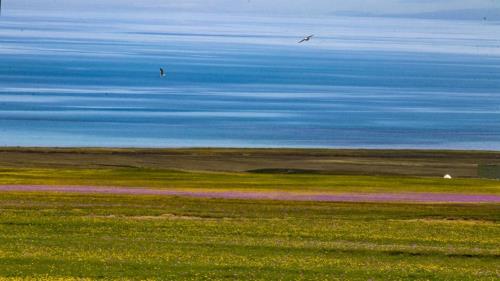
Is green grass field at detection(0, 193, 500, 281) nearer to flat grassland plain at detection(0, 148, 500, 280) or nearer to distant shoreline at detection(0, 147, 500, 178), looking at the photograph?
flat grassland plain at detection(0, 148, 500, 280)

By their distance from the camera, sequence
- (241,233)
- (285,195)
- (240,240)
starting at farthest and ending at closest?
(285,195) < (241,233) < (240,240)

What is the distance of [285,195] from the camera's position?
38.9m

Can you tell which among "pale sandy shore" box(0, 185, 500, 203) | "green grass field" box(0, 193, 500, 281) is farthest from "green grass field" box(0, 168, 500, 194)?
"green grass field" box(0, 193, 500, 281)

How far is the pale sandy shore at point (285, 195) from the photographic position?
37.8 m

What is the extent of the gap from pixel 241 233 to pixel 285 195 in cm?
1181

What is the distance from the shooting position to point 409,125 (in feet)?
348

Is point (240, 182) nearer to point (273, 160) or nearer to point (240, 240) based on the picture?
point (273, 160)

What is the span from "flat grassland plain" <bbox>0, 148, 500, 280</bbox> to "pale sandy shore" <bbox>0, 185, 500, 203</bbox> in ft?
3.92

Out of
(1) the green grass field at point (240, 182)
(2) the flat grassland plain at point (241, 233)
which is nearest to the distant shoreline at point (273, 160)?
(1) the green grass field at point (240, 182)

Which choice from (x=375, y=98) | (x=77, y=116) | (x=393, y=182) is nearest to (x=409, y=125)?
(x=77, y=116)

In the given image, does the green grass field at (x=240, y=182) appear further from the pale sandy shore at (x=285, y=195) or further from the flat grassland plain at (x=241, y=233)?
the pale sandy shore at (x=285, y=195)

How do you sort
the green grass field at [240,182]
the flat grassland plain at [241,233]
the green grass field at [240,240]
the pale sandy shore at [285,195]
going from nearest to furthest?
the green grass field at [240,240], the flat grassland plain at [241,233], the pale sandy shore at [285,195], the green grass field at [240,182]

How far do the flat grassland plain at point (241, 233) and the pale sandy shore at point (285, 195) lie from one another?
120 centimetres

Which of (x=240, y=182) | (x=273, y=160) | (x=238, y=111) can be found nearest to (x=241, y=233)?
(x=240, y=182)
